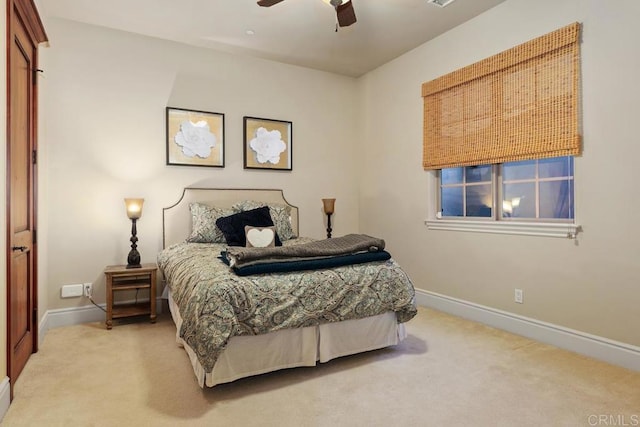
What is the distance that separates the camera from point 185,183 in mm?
3994

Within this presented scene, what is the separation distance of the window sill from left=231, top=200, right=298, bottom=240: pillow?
1490 millimetres

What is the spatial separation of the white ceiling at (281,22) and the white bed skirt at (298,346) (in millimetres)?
2644

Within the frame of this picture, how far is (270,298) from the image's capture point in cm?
219

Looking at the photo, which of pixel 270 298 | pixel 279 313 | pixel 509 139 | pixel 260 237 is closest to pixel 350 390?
pixel 279 313

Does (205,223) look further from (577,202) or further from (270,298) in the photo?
(577,202)

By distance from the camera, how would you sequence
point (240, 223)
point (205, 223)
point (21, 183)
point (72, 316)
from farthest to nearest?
point (205, 223) → point (240, 223) → point (72, 316) → point (21, 183)

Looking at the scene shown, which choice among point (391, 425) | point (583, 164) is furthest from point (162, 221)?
point (583, 164)

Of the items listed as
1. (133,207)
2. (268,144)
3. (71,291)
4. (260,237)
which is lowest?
(71,291)

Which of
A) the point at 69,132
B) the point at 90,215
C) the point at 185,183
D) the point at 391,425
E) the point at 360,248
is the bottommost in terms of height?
the point at 391,425

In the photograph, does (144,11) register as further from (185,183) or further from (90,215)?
(90,215)

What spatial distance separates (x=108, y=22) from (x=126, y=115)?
86 centimetres

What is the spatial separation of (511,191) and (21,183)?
150 inches

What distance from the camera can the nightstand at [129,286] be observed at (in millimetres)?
3266

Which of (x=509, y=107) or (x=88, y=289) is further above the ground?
(x=509, y=107)
